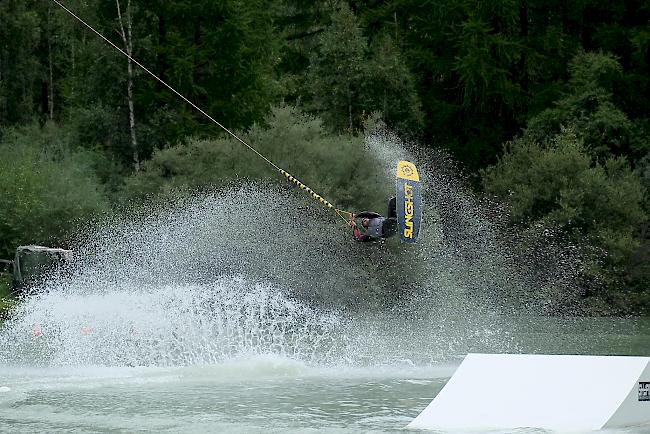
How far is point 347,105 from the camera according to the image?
120 ft

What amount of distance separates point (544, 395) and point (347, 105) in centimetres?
2566

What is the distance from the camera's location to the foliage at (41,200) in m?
29.7

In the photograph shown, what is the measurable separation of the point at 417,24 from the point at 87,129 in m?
12.0

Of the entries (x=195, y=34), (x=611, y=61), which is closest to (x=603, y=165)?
(x=611, y=61)

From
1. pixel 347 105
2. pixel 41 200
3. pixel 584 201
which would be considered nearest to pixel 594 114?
pixel 584 201

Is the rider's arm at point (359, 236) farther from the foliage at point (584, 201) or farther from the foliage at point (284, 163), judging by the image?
the foliage at point (584, 201)

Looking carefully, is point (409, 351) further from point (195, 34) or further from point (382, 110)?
point (195, 34)

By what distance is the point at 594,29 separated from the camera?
3884 centimetres

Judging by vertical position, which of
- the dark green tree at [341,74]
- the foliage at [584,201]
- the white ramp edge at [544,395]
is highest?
the dark green tree at [341,74]

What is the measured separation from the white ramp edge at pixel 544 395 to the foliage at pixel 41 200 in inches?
761

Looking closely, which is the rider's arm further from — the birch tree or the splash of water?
the birch tree

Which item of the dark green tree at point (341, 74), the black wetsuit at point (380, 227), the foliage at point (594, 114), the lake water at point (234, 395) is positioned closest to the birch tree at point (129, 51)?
the dark green tree at point (341, 74)

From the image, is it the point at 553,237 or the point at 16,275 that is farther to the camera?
the point at 553,237

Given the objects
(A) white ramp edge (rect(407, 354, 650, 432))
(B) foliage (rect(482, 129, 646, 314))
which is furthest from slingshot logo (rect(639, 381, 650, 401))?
(B) foliage (rect(482, 129, 646, 314))
